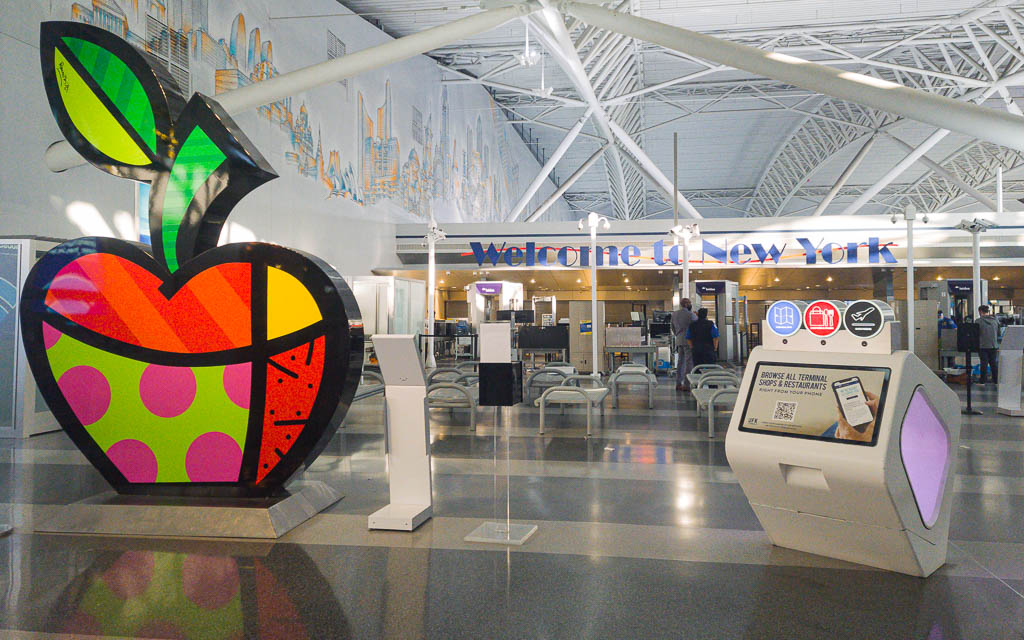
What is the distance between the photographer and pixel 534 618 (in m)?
2.83

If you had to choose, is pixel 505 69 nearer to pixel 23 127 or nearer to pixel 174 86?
pixel 23 127

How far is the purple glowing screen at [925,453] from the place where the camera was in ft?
10.8

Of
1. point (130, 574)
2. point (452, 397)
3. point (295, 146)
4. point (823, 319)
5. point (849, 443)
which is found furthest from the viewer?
point (295, 146)

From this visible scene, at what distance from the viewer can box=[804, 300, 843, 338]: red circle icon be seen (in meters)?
3.61

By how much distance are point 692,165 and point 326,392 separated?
33.6m

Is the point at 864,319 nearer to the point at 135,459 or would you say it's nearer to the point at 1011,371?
the point at 135,459

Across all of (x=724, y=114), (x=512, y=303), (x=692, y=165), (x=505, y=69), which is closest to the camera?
(x=512, y=303)

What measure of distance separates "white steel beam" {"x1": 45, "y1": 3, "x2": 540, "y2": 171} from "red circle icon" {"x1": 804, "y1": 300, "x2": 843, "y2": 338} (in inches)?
329

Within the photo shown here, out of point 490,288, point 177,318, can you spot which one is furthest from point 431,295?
point 177,318

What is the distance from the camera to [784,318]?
12.6 feet

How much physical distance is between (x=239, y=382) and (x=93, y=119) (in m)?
2.02

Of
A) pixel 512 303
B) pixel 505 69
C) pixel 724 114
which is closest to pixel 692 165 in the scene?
pixel 724 114

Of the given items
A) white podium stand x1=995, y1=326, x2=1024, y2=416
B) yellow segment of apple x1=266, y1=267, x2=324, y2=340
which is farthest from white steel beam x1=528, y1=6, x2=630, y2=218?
yellow segment of apple x1=266, y1=267, x2=324, y2=340

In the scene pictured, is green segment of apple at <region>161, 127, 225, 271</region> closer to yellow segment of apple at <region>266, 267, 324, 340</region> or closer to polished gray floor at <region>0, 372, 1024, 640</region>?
yellow segment of apple at <region>266, 267, 324, 340</region>
